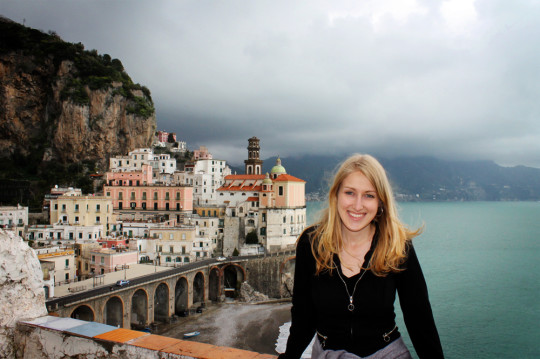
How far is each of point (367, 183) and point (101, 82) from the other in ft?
223

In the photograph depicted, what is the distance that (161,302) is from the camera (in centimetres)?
3186

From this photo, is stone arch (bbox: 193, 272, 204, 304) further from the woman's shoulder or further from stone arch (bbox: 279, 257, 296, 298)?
the woman's shoulder

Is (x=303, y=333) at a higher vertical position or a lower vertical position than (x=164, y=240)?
higher

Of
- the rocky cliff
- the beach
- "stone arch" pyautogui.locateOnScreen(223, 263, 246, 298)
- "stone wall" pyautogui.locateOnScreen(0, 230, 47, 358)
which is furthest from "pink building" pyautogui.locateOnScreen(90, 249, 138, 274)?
the rocky cliff

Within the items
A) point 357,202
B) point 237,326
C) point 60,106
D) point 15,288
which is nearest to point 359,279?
point 357,202

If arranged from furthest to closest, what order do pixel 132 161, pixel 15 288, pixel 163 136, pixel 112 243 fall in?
1. pixel 163 136
2. pixel 132 161
3. pixel 112 243
4. pixel 15 288

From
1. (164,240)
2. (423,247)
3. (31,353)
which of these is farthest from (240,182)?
(31,353)

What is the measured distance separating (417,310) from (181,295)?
3418 cm

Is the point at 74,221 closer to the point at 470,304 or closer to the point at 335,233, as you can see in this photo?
the point at 470,304

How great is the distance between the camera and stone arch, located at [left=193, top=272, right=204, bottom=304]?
1464 inches

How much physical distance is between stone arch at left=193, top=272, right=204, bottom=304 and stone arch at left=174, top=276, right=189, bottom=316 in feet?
8.19

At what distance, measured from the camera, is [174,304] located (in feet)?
107

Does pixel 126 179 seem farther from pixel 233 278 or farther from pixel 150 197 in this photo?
pixel 233 278

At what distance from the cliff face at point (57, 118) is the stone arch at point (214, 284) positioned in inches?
1261
